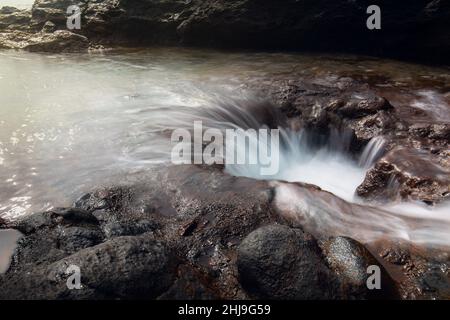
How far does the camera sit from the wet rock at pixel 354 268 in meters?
3.37

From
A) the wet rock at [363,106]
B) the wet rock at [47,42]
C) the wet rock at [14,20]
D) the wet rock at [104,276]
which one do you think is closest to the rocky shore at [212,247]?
the wet rock at [104,276]

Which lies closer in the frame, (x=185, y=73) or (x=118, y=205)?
(x=118, y=205)

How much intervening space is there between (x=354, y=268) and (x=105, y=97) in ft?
25.2

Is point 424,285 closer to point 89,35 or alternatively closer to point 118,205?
point 118,205

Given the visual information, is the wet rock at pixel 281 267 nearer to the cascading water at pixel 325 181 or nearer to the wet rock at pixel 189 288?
the wet rock at pixel 189 288

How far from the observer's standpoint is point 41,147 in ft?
21.6

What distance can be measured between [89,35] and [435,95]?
14350mm

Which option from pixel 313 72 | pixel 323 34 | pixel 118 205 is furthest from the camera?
pixel 323 34

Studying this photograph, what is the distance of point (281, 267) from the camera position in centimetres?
333

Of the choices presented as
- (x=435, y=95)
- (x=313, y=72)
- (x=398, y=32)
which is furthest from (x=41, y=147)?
(x=398, y=32)

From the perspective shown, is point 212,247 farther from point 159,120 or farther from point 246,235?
point 159,120

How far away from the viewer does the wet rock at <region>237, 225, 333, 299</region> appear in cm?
323

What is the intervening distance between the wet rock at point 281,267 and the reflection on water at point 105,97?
2.75 m

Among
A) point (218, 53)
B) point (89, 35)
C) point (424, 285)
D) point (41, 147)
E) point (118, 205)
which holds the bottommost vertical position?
point (424, 285)
